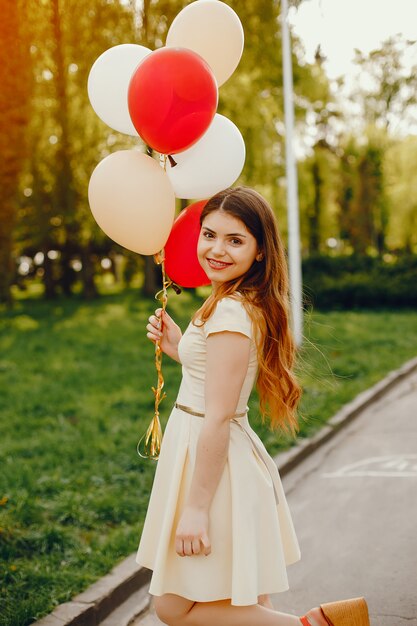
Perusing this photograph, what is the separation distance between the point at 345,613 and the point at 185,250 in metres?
1.51

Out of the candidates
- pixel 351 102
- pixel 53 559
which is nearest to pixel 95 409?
pixel 53 559

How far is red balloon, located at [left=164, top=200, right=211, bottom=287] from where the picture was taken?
284 centimetres

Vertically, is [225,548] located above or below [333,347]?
above

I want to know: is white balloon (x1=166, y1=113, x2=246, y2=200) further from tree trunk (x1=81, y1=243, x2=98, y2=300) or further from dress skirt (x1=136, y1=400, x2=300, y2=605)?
tree trunk (x1=81, y1=243, x2=98, y2=300)

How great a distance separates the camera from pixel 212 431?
2.32 m

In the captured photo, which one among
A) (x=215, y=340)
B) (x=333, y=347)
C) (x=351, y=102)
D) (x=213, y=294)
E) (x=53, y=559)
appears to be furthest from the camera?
(x=351, y=102)

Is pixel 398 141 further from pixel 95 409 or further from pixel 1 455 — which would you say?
pixel 1 455

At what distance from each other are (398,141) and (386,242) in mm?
4334

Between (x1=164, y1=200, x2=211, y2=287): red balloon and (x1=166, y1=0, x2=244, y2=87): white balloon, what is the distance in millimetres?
686

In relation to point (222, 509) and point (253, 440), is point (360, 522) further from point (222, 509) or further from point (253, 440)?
point (222, 509)

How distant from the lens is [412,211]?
29.6 m

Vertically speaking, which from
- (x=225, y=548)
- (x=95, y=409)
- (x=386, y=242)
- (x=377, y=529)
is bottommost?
(x=386, y=242)

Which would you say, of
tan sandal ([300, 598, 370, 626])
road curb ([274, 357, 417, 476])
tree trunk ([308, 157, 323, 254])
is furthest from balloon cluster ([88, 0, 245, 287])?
tree trunk ([308, 157, 323, 254])


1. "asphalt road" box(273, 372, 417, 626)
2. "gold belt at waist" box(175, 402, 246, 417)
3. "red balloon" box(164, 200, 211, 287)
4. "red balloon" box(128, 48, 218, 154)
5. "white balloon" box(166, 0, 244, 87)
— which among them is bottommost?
"asphalt road" box(273, 372, 417, 626)
